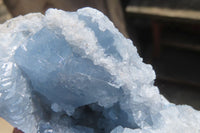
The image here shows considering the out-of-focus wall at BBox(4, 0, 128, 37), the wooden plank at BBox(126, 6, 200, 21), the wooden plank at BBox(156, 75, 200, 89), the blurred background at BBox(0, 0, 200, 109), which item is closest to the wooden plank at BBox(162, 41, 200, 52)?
the blurred background at BBox(0, 0, 200, 109)

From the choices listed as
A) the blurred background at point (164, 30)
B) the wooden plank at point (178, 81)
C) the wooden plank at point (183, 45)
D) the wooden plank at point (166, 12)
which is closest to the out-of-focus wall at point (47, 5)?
the blurred background at point (164, 30)

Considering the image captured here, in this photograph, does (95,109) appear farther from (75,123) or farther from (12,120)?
(12,120)

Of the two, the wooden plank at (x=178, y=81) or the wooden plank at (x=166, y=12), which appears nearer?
the wooden plank at (x=166, y=12)

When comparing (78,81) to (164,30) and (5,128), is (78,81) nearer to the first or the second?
(5,128)

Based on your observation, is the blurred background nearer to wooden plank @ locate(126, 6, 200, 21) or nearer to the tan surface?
wooden plank @ locate(126, 6, 200, 21)

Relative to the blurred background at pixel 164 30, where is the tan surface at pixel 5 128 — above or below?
above

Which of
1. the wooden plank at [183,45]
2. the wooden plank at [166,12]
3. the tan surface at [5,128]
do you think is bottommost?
the wooden plank at [183,45]

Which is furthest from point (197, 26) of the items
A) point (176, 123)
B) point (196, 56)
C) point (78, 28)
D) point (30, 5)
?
point (78, 28)

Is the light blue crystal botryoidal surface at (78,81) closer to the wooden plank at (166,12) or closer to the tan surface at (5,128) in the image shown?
the tan surface at (5,128)

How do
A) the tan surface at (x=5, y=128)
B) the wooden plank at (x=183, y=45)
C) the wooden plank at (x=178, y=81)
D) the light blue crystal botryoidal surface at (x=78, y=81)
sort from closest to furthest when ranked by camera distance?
1. the light blue crystal botryoidal surface at (x=78, y=81)
2. the tan surface at (x=5, y=128)
3. the wooden plank at (x=183, y=45)
4. the wooden plank at (x=178, y=81)

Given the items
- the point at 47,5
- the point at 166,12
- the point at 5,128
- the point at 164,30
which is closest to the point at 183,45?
the point at 164,30
